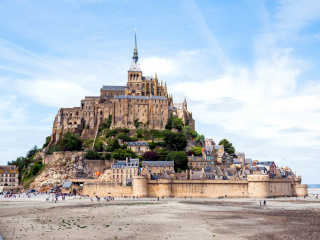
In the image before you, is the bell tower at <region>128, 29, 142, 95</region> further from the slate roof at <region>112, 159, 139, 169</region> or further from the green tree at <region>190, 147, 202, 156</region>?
the slate roof at <region>112, 159, 139, 169</region>

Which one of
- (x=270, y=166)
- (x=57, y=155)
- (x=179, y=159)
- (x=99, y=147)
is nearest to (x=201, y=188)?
(x=179, y=159)

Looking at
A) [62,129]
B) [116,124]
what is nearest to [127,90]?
[116,124]

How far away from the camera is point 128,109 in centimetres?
10131

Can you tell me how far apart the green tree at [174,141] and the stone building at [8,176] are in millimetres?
34759

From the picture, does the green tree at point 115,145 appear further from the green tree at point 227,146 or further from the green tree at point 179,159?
the green tree at point 227,146

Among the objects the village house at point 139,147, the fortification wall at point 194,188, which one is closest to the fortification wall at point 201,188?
the fortification wall at point 194,188

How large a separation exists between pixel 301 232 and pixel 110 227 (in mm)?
15862

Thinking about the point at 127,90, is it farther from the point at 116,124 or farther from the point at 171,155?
the point at 171,155

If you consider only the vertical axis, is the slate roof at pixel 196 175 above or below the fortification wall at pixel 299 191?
above

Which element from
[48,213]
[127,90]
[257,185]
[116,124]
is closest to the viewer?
[48,213]

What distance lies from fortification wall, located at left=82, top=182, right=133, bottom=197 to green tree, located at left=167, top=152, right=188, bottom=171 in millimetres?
13964

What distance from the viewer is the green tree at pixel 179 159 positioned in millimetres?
81875

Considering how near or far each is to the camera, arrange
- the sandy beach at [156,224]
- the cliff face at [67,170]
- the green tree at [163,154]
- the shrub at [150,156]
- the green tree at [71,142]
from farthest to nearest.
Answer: the green tree at [71,142] < the green tree at [163,154] < the shrub at [150,156] < the cliff face at [67,170] < the sandy beach at [156,224]

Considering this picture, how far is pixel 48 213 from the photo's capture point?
44.4m
